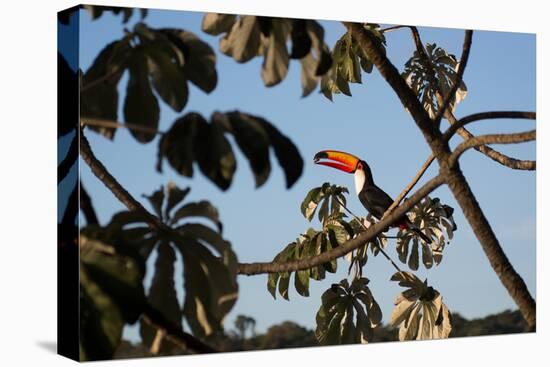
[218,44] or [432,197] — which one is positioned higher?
[218,44]

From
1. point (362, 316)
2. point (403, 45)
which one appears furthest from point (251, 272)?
point (403, 45)

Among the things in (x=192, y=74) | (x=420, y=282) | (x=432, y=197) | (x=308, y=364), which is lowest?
(x=308, y=364)

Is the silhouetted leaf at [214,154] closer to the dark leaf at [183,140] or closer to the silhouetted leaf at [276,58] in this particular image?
the dark leaf at [183,140]

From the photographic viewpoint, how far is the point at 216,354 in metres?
5.12

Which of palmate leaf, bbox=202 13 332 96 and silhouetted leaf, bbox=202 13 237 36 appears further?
silhouetted leaf, bbox=202 13 237 36

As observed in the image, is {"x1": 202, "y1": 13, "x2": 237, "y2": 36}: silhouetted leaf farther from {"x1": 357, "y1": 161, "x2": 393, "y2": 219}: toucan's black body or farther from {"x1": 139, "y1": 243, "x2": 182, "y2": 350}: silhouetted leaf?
{"x1": 139, "y1": 243, "x2": 182, "y2": 350}: silhouetted leaf

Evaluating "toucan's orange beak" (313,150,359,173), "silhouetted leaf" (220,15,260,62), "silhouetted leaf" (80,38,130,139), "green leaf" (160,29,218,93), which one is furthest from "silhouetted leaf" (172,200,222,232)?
"toucan's orange beak" (313,150,359,173)

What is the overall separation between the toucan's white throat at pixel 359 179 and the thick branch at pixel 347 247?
23 cm

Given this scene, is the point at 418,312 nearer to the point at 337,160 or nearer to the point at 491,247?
the point at 491,247

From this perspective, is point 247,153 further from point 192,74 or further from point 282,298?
point 282,298

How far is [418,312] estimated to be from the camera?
5.82 m

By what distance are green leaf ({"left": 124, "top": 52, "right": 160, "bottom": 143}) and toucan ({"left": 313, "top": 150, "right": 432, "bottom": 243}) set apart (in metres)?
2.14

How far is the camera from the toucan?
546 cm

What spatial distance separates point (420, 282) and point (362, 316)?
1.34 feet
